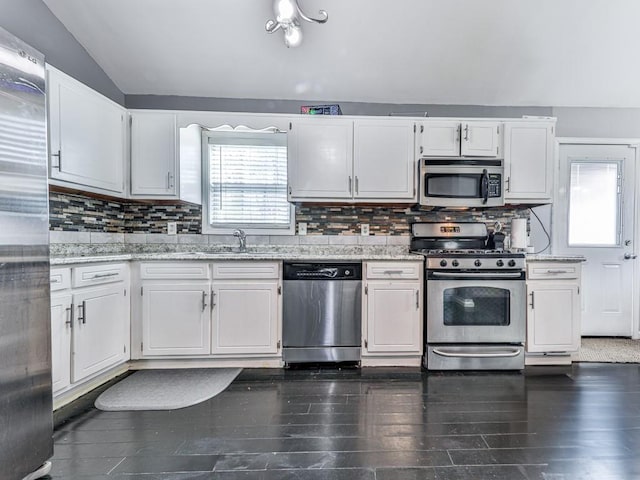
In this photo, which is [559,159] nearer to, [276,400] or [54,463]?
[276,400]

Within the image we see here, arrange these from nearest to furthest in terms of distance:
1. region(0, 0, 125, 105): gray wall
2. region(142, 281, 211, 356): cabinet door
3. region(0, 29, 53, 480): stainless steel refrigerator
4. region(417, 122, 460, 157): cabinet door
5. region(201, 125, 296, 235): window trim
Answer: region(0, 29, 53, 480): stainless steel refrigerator < region(0, 0, 125, 105): gray wall < region(142, 281, 211, 356): cabinet door < region(417, 122, 460, 157): cabinet door < region(201, 125, 296, 235): window trim

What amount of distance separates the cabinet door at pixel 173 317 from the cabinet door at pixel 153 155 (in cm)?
91

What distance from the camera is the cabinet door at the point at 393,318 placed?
274 cm

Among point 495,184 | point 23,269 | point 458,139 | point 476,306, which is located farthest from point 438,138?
point 23,269

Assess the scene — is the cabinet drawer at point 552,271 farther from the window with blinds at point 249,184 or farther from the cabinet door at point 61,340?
the cabinet door at point 61,340

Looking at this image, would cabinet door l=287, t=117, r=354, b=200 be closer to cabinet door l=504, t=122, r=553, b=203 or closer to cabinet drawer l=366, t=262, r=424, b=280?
cabinet drawer l=366, t=262, r=424, b=280

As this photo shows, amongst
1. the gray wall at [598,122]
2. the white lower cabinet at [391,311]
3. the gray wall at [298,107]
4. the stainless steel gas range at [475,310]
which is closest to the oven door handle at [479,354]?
the stainless steel gas range at [475,310]

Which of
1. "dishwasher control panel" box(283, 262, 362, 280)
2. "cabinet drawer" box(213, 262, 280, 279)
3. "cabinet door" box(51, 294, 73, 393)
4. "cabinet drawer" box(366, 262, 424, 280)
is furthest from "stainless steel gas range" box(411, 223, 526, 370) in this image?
"cabinet door" box(51, 294, 73, 393)

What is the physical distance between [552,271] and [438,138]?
1.51 m

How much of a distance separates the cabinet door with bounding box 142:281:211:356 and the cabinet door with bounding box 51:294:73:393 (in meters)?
0.60

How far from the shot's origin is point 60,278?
6.54ft

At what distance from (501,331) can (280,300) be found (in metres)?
1.84

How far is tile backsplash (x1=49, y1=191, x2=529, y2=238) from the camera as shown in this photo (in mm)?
3232

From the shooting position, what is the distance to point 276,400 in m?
2.19
